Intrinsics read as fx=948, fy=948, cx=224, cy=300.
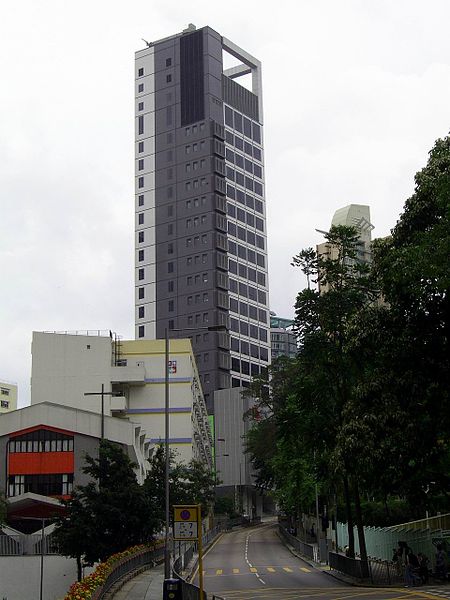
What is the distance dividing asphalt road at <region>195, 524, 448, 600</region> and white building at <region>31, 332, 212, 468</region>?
2290 cm

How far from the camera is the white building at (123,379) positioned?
333ft

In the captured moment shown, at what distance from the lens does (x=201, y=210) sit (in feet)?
518

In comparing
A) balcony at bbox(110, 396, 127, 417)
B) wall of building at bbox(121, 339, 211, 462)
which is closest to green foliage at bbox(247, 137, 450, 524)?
balcony at bbox(110, 396, 127, 417)

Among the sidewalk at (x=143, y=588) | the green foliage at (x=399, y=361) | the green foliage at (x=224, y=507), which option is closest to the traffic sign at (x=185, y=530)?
the sidewalk at (x=143, y=588)

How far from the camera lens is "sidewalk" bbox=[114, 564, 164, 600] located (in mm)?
37562

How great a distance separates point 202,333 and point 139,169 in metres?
32.4

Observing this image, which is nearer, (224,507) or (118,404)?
(118,404)

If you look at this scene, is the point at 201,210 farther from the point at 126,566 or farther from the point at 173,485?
the point at 126,566

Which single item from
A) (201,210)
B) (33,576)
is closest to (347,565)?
(33,576)

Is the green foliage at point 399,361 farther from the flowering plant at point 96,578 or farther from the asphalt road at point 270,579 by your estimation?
the flowering plant at point 96,578

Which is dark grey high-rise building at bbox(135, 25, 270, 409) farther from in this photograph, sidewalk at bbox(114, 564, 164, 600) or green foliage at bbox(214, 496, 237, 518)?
sidewalk at bbox(114, 564, 164, 600)

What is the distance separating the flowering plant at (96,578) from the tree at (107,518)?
1060mm

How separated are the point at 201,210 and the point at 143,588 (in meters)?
120

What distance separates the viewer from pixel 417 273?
1323 inches
